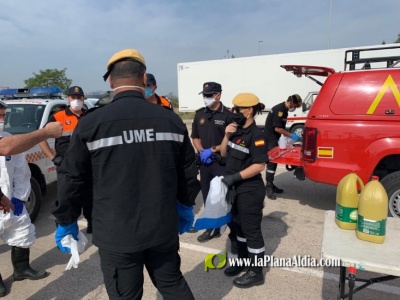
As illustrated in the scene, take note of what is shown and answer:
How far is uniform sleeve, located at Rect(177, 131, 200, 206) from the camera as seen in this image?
6.15 ft

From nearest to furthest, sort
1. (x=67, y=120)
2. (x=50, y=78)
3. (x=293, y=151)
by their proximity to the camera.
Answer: (x=67, y=120)
(x=293, y=151)
(x=50, y=78)

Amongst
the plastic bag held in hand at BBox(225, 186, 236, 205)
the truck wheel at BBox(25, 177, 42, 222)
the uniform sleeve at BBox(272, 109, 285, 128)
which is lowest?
the truck wheel at BBox(25, 177, 42, 222)

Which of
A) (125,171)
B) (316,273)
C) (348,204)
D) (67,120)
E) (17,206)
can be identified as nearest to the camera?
(125,171)

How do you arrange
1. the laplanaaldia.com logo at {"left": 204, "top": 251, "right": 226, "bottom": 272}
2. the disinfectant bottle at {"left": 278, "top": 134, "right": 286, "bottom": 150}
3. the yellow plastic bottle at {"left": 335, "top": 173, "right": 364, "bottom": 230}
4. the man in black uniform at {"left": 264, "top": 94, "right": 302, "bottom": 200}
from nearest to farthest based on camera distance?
1. the yellow plastic bottle at {"left": 335, "top": 173, "right": 364, "bottom": 230}
2. the laplanaaldia.com logo at {"left": 204, "top": 251, "right": 226, "bottom": 272}
3. the man in black uniform at {"left": 264, "top": 94, "right": 302, "bottom": 200}
4. the disinfectant bottle at {"left": 278, "top": 134, "right": 286, "bottom": 150}

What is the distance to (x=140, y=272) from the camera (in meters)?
1.80

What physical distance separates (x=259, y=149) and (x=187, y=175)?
3.41 ft

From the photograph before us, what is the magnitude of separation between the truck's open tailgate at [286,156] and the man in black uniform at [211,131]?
1.66m

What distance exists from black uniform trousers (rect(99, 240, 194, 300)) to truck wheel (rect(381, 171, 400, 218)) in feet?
10.5

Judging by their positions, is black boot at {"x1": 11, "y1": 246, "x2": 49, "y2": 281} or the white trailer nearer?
black boot at {"x1": 11, "y1": 246, "x2": 49, "y2": 281}

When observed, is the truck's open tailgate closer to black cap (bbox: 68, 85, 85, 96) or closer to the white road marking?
the white road marking

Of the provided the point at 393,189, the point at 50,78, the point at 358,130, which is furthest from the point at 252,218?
the point at 50,78

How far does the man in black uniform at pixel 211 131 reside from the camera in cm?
369

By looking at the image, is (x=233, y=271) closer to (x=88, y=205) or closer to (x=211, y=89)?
(x=88, y=205)

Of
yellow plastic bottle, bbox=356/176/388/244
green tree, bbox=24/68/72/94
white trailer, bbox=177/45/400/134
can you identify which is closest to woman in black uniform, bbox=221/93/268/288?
yellow plastic bottle, bbox=356/176/388/244
